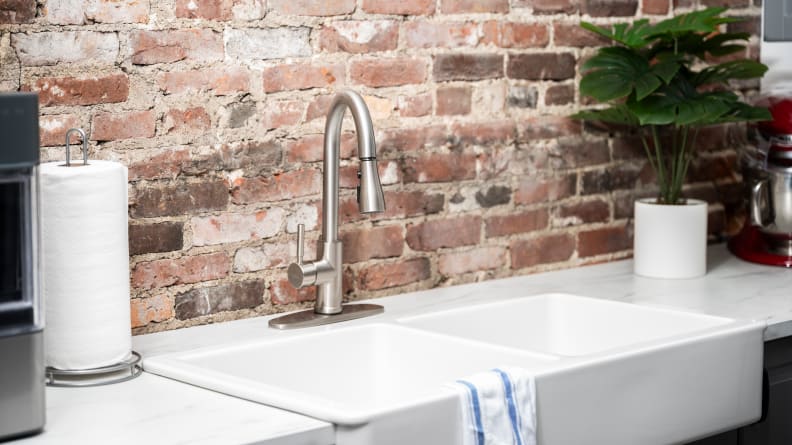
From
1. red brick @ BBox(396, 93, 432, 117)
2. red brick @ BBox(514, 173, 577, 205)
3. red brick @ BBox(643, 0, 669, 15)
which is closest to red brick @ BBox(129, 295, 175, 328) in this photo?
red brick @ BBox(396, 93, 432, 117)

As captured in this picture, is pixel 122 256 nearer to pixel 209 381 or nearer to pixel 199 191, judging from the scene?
pixel 209 381

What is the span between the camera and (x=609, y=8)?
2.30 meters

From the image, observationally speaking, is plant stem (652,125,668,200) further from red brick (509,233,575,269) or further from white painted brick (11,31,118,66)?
white painted brick (11,31,118,66)

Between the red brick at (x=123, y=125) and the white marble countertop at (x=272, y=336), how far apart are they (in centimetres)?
32

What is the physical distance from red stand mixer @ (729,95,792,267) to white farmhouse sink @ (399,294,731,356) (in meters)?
0.56

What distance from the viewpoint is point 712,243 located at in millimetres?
2594

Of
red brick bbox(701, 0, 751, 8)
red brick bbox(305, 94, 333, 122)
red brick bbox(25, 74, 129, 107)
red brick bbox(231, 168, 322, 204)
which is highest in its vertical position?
red brick bbox(701, 0, 751, 8)

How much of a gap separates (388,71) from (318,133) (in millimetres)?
191

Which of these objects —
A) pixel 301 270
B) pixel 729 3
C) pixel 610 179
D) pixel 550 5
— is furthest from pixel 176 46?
pixel 729 3

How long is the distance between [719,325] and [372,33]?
79 cm

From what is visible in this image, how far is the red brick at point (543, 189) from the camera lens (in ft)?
7.23

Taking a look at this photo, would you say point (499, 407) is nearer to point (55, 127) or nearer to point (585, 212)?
point (55, 127)

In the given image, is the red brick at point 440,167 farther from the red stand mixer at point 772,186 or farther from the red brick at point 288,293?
the red stand mixer at point 772,186

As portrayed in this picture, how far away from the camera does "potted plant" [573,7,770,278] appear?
6.80 ft
